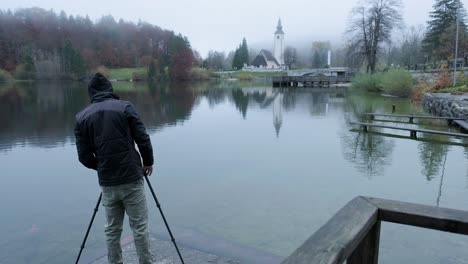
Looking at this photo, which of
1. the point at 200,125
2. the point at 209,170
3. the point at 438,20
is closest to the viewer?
the point at 209,170

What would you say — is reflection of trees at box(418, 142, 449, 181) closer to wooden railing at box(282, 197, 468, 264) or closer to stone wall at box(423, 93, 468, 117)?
stone wall at box(423, 93, 468, 117)

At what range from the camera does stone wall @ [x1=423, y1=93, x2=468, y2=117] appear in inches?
624

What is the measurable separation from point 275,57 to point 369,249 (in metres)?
125

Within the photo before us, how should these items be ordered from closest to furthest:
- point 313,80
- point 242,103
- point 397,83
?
point 242,103 < point 397,83 < point 313,80

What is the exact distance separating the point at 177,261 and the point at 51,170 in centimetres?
644

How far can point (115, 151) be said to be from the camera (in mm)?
3402

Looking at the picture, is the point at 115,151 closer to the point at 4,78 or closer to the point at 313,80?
the point at 313,80

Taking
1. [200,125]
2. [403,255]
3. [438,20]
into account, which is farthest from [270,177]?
[438,20]

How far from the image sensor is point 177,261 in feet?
14.1

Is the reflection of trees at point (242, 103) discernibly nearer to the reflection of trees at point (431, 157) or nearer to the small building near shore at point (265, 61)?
the reflection of trees at point (431, 157)

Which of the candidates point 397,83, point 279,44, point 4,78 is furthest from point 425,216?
point 279,44

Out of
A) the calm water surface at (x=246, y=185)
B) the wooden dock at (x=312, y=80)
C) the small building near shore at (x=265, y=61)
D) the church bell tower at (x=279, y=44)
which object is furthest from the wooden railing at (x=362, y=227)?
the church bell tower at (x=279, y=44)

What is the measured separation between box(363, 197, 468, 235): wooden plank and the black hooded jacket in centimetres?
232

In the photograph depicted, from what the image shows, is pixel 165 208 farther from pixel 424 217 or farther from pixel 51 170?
pixel 424 217
